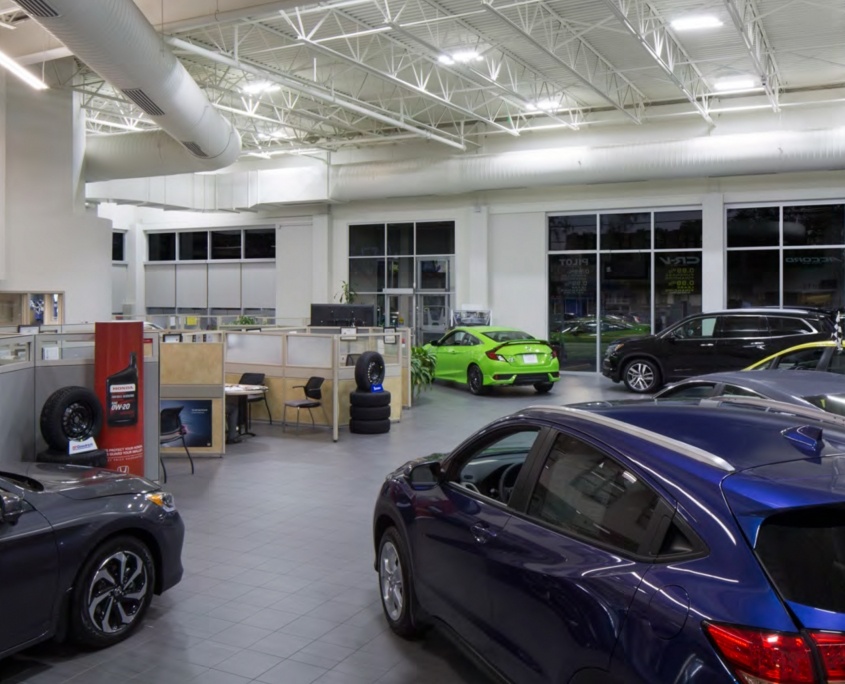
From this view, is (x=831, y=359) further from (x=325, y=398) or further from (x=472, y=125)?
(x=472, y=125)

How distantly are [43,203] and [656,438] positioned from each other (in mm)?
15669

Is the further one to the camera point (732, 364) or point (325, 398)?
point (732, 364)

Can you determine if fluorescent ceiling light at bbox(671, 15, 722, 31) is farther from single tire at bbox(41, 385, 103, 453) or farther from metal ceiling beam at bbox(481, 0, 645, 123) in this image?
single tire at bbox(41, 385, 103, 453)

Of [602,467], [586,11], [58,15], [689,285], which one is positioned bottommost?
[602,467]

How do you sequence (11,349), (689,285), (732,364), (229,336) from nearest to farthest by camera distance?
(11,349) < (229,336) < (732,364) < (689,285)

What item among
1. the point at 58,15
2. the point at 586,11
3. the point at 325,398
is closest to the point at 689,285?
the point at 586,11

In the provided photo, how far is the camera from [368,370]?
12.0m

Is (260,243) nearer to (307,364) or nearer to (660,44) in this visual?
(307,364)

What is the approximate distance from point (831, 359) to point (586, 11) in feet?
25.8

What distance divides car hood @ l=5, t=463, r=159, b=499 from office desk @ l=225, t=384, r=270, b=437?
593 cm

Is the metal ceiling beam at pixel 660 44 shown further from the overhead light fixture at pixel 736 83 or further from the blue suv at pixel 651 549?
the blue suv at pixel 651 549

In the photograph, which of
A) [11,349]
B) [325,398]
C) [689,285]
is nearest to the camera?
[11,349]

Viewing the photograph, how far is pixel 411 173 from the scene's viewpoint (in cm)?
2189

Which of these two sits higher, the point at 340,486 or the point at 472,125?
the point at 472,125
